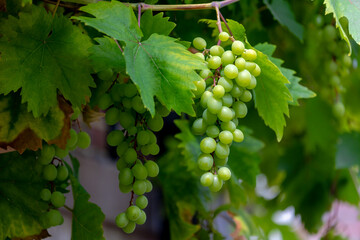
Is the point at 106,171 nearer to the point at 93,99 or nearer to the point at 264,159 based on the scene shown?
the point at 264,159

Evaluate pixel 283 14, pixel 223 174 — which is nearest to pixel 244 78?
pixel 223 174

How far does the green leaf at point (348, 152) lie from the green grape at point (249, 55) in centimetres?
73

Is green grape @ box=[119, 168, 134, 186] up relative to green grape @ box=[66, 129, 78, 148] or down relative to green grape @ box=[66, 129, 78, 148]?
up

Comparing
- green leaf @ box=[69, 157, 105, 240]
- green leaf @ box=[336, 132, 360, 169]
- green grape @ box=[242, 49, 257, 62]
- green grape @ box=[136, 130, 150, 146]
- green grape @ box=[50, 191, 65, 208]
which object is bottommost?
green leaf @ box=[336, 132, 360, 169]

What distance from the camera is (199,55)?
2.06 feet

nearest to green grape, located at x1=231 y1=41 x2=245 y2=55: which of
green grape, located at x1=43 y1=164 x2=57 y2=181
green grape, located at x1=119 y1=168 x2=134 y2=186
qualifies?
green grape, located at x1=119 y1=168 x2=134 y2=186

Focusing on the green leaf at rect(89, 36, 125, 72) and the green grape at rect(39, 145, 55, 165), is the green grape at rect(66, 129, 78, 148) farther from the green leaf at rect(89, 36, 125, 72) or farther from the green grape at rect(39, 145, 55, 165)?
the green leaf at rect(89, 36, 125, 72)

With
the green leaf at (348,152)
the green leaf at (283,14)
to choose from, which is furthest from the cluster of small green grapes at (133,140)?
the green leaf at (348,152)

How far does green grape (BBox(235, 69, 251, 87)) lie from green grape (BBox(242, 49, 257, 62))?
0.07ft

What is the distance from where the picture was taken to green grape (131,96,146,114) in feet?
2.10

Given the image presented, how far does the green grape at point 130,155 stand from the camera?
2.15ft

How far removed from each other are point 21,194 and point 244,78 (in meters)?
0.37

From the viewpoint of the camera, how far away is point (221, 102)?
60 cm

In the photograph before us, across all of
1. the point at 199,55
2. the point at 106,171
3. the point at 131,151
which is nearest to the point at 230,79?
the point at 199,55
